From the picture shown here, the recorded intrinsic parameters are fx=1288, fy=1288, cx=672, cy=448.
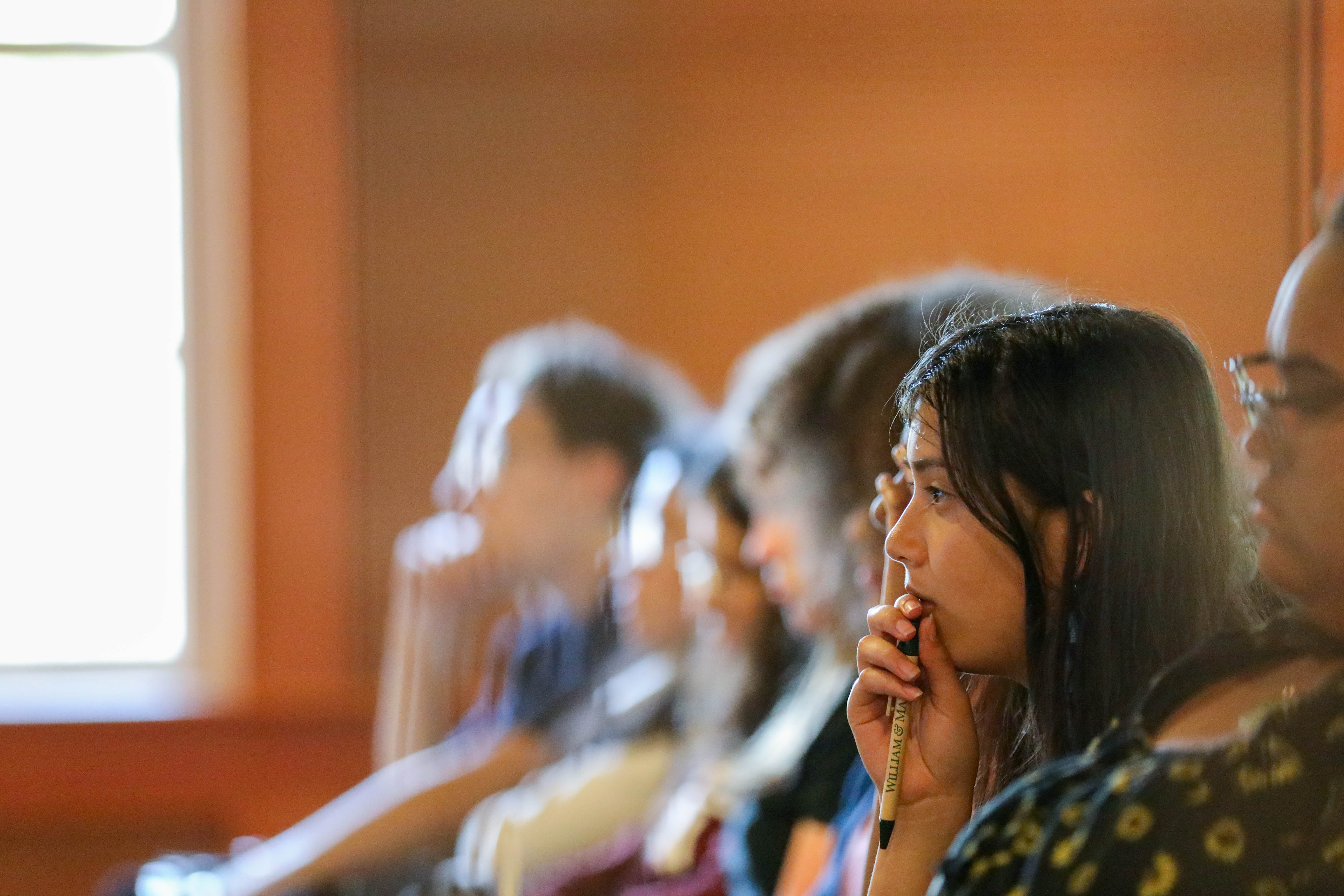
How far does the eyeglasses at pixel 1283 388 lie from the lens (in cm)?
47

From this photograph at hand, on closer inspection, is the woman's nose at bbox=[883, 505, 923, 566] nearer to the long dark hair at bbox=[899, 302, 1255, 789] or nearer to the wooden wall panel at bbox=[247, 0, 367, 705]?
the long dark hair at bbox=[899, 302, 1255, 789]

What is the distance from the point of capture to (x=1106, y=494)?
604 millimetres

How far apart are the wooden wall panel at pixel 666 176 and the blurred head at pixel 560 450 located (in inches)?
23.5

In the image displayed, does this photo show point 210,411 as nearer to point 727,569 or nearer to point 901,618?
point 727,569

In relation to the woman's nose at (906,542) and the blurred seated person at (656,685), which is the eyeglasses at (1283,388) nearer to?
the woman's nose at (906,542)

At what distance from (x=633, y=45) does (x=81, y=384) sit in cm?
126

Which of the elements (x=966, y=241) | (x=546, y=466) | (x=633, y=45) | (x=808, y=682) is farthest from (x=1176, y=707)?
(x=633, y=45)

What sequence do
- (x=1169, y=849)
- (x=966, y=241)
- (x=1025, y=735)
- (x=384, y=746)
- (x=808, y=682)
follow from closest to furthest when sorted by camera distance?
1. (x=1169, y=849)
2. (x=1025, y=735)
3. (x=808, y=682)
4. (x=384, y=746)
5. (x=966, y=241)

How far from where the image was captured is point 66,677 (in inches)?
99.2

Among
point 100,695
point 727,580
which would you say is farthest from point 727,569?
point 100,695

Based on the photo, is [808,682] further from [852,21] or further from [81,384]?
[81,384]

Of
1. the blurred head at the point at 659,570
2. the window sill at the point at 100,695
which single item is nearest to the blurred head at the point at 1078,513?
the blurred head at the point at 659,570

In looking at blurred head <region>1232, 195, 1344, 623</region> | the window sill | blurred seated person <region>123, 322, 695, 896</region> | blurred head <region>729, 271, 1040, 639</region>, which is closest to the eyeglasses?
blurred head <region>1232, 195, 1344, 623</region>

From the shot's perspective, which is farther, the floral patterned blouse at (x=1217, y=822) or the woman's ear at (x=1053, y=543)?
the woman's ear at (x=1053, y=543)
